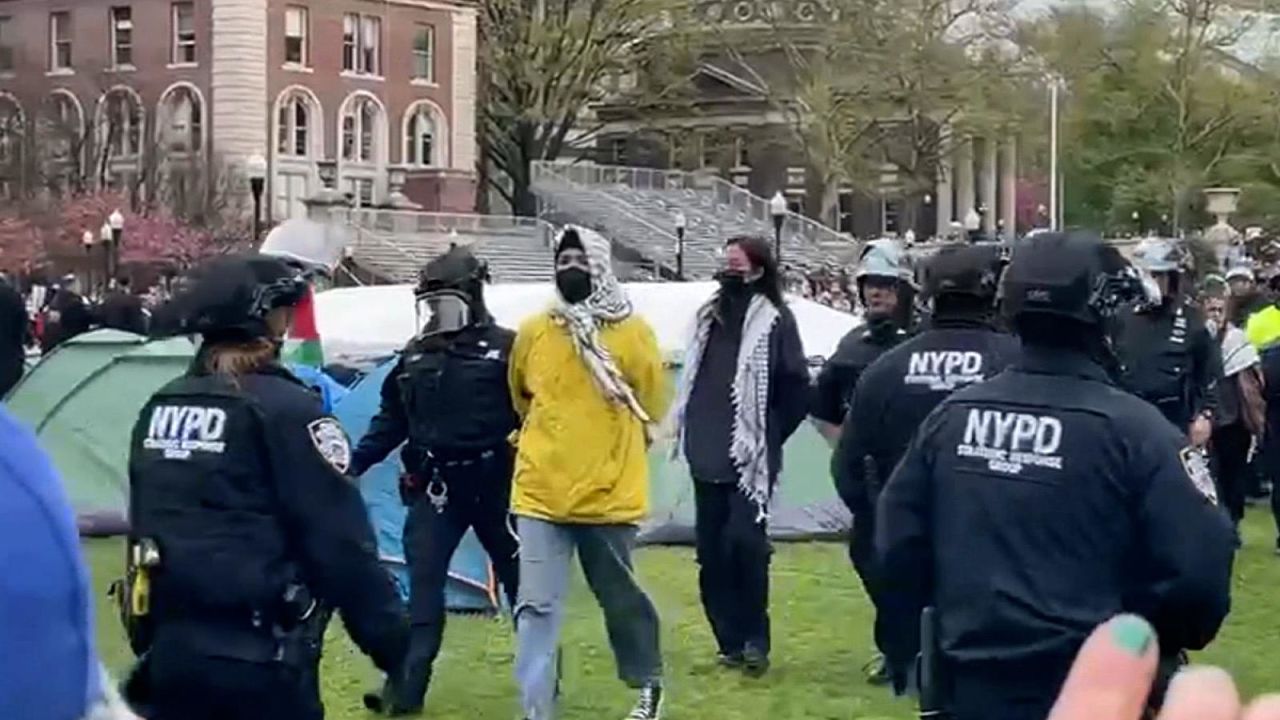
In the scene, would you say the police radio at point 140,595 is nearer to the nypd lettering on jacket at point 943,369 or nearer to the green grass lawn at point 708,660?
the green grass lawn at point 708,660

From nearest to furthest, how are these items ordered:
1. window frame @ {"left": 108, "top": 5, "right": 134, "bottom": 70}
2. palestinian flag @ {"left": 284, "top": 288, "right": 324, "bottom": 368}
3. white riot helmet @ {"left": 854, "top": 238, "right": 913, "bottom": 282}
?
palestinian flag @ {"left": 284, "top": 288, "right": 324, "bottom": 368}, white riot helmet @ {"left": 854, "top": 238, "right": 913, "bottom": 282}, window frame @ {"left": 108, "top": 5, "right": 134, "bottom": 70}

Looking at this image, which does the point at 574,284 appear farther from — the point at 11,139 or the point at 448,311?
the point at 11,139

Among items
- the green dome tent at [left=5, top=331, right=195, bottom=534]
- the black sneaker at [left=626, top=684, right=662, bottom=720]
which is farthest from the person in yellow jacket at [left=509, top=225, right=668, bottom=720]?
the green dome tent at [left=5, top=331, right=195, bottom=534]

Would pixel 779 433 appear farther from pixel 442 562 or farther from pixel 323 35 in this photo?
pixel 323 35

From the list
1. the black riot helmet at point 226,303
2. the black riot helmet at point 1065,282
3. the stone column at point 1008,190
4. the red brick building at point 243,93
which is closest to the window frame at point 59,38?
the red brick building at point 243,93

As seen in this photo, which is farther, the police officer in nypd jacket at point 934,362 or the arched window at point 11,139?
the arched window at point 11,139

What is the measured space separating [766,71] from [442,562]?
6087cm

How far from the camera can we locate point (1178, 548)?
486cm

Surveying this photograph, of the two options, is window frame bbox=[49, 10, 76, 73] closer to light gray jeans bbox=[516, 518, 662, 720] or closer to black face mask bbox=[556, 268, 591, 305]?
black face mask bbox=[556, 268, 591, 305]

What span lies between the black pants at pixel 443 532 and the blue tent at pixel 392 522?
2.70m

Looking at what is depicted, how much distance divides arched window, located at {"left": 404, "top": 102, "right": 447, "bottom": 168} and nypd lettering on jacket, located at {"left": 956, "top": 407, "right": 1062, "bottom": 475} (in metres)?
61.5

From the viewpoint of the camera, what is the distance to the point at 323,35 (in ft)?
208

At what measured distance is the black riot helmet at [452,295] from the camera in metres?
9.12

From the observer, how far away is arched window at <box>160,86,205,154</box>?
60.0 metres
